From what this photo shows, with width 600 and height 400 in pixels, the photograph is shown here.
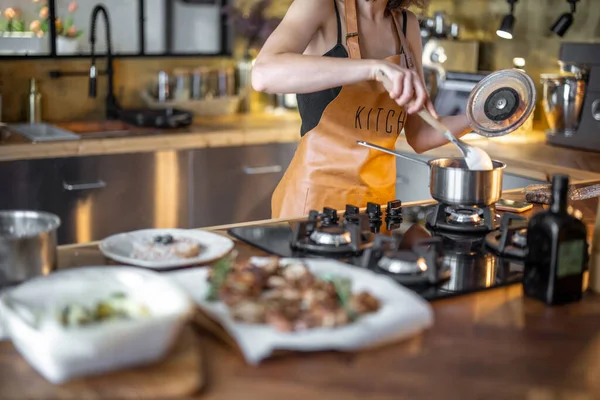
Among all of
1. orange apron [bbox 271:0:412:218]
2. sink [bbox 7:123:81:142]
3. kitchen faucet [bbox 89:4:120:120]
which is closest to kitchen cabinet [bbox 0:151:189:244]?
sink [bbox 7:123:81:142]

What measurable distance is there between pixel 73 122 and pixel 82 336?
287cm

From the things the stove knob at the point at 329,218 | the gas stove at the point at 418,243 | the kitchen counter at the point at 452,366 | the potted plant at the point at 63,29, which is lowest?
the kitchen counter at the point at 452,366

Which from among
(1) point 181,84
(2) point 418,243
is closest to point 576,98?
(1) point 181,84

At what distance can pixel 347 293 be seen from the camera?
1.08 meters

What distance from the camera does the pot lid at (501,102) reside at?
74.7 inches

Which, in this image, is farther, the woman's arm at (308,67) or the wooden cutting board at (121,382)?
the woman's arm at (308,67)

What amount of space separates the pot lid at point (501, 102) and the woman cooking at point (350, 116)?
0.08 meters

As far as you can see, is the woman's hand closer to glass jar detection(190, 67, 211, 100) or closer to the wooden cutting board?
the wooden cutting board

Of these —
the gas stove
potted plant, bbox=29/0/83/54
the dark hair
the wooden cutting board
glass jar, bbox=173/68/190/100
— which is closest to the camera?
the wooden cutting board

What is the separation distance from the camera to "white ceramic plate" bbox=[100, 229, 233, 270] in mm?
1322

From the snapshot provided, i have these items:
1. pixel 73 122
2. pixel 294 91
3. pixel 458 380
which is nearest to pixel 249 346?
pixel 458 380

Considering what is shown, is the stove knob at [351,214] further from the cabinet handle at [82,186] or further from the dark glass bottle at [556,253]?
the cabinet handle at [82,186]

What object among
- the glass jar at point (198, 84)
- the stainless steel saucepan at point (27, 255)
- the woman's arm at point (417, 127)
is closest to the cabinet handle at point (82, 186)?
the glass jar at point (198, 84)

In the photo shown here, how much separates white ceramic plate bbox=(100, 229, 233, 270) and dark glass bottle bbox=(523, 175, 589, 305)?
1.71 feet
